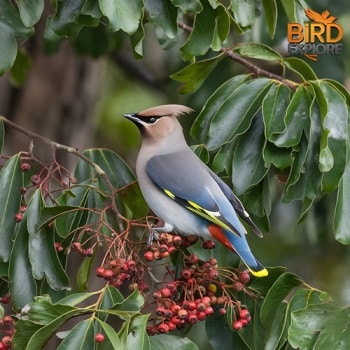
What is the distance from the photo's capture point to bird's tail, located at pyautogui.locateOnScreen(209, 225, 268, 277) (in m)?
3.24

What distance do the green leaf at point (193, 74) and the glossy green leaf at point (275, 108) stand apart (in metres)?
0.33

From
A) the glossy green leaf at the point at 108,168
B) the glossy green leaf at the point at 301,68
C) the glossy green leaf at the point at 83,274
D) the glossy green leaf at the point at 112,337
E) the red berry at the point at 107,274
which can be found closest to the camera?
the glossy green leaf at the point at 112,337

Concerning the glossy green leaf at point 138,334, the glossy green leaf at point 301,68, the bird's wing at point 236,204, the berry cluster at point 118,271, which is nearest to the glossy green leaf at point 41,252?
the berry cluster at point 118,271

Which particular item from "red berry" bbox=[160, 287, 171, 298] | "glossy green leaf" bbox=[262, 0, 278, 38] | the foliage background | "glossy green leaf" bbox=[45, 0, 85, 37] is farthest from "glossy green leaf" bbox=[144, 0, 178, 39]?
the foliage background

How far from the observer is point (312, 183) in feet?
10.9

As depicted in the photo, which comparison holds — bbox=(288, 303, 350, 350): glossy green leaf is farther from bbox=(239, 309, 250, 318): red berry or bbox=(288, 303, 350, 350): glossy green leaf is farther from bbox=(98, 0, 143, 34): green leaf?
bbox=(98, 0, 143, 34): green leaf

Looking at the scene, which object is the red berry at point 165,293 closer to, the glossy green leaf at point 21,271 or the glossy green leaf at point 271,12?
the glossy green leaf at point 21,271

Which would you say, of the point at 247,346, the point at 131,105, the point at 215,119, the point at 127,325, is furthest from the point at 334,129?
the point at 131,105

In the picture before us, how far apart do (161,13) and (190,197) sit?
60 centimetres

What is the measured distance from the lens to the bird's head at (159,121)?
374 cm

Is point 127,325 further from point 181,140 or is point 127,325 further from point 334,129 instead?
point 181,140

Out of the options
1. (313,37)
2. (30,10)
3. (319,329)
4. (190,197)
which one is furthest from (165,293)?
(313,37)

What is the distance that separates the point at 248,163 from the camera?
3379 mm

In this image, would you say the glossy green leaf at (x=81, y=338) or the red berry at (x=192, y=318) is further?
the red berry at (x=192, y=318)
